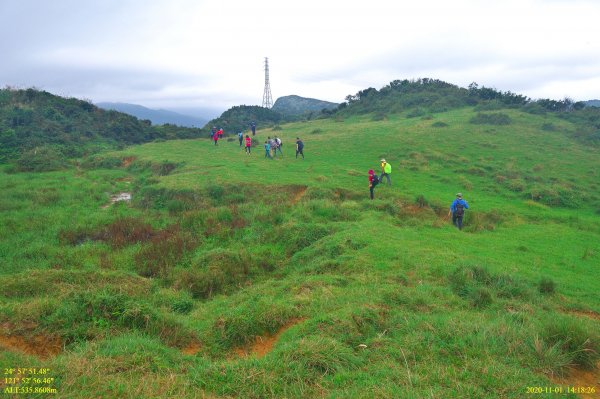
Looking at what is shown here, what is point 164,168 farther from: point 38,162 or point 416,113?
point 416,113

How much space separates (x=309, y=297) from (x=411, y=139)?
25977mm

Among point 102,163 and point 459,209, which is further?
point 102,163

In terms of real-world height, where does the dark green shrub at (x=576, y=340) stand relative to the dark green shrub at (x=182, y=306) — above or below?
above

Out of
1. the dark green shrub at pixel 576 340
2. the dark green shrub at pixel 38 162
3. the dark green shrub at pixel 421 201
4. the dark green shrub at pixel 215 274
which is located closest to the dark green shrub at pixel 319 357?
the dark green shrub at pixel 576 340

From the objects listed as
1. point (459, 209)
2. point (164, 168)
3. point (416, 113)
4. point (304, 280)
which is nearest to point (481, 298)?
point (304, 280)

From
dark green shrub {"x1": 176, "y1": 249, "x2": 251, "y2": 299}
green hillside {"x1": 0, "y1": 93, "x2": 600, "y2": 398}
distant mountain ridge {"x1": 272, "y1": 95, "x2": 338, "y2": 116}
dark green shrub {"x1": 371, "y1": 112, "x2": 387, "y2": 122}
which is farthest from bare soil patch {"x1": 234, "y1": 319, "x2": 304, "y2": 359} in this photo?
distant mountain ridge {"x1": 272, "y1": 95, "x2": 338, "y2": 116}

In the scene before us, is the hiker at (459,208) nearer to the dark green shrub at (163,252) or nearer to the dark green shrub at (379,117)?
the dark green shrub at (163,252)

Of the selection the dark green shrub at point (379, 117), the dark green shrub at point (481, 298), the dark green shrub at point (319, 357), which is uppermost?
the dark green shrub at point (379, 117)

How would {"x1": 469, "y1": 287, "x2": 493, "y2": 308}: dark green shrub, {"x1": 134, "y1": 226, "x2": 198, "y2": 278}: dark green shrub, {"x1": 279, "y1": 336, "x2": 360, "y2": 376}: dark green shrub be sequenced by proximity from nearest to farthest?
{"x1": 279, "y1": 336, "x2": 360, "y2": 376}: dark green shrub
{"x1": 469, "y1": 287, "x2": 493, "y2": 308}: dark green shrub
{"x1": 134, "y1": 226, "x2": 198, "y2": 278}: dark green shrub

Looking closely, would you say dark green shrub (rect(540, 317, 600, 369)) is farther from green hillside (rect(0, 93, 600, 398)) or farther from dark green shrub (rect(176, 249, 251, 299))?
dark green shrub (rect(176, 249, 251, 299))

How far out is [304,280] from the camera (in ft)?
31.1

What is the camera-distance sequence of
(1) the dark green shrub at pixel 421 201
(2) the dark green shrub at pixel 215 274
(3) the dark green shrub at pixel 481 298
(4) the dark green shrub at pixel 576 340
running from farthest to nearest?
(1) the dark green shrub at pixel 421 201 < (2) the dark green shrub at pixel 215 274 < (3) the dark green shrub at pixel 481 298 < (4) the dark green shrub at pixel 576 340

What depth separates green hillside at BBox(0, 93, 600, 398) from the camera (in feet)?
17.1

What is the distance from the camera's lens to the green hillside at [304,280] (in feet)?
17.1
